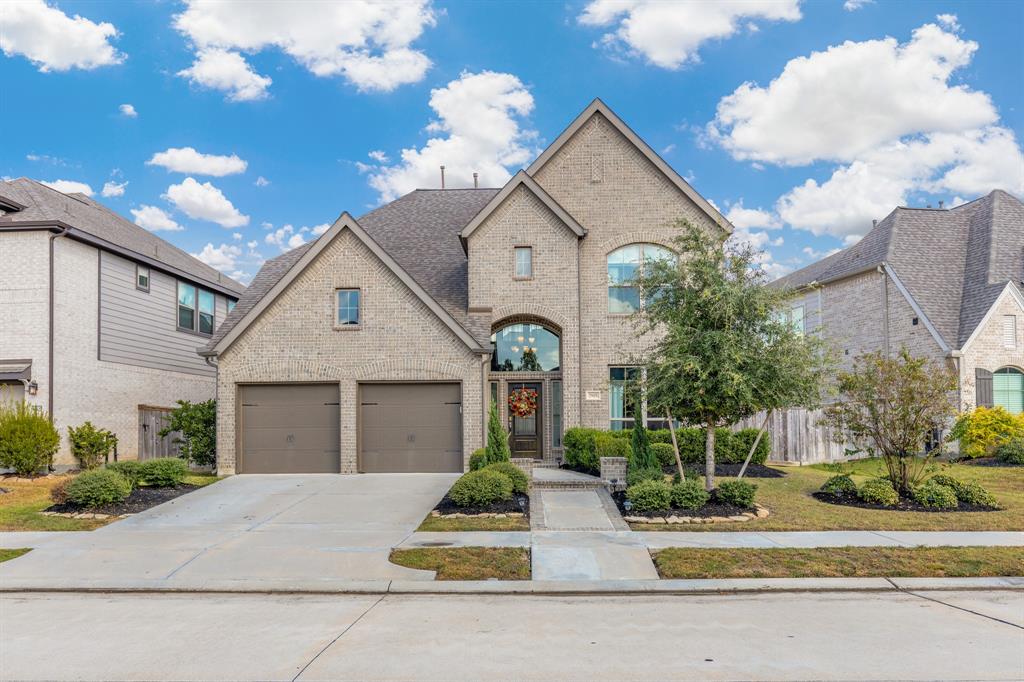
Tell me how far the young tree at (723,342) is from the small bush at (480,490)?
10.6 ft

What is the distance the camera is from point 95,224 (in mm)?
23062

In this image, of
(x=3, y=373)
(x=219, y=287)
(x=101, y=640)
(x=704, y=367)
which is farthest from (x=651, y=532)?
(x=219, y=287)

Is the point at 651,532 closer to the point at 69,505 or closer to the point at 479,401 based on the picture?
the point at 479,401

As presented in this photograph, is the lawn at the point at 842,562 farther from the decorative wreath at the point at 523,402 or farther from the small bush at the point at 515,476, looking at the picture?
the decorative wreath at the point at 523,402

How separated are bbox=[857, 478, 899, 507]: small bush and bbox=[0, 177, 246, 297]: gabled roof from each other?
20148 millimetres

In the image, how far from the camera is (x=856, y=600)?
8.29 meters

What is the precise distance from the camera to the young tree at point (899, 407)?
14.1 metres

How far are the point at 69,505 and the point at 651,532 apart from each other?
34.2ft

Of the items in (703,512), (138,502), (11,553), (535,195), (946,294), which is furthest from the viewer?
(946,294)

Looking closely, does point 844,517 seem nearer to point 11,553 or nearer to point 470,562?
point 470,562

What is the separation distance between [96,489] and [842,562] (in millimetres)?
12418

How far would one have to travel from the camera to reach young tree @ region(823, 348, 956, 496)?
555 inches

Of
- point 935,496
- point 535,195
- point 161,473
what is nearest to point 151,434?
point 161,473

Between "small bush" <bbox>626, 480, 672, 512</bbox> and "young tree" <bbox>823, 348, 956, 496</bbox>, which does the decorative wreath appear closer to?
"small bush" <bbox>626, 480, 672, 512</bbox>
